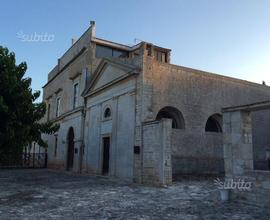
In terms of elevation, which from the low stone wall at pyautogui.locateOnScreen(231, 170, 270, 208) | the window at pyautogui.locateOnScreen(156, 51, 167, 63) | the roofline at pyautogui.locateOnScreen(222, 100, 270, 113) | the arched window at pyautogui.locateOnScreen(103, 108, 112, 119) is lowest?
the low stone wall at pyautogui.locateOnScreen(231, 170, 270, 208)

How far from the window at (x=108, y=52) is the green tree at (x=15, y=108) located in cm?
1053

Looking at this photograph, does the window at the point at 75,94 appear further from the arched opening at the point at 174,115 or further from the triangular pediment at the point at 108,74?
the arched opening at the point at 174,115

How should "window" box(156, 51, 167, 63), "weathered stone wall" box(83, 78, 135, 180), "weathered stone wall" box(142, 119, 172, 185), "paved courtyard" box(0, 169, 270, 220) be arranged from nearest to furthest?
1. "paved courtyard" box(0, 169, 270, 220)
2. "weathered stone wall" box(142, 119, 172, 185)
3. "weathered stone wall" box(83, 78, 135, 180)
4. "window" box(156, 51, 167, 63)

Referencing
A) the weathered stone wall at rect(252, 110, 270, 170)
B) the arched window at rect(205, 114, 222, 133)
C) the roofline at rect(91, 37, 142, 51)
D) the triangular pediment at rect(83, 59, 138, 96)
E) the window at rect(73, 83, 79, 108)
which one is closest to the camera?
the triangular pediment at rect(83, 59, 138, 96)

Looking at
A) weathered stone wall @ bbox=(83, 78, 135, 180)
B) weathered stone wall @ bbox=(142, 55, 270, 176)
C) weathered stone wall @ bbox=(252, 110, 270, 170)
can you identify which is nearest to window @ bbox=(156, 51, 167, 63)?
weathered stone wall @ bbox=(142, 55, 270, 176)

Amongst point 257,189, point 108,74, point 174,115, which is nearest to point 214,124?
point 174,115

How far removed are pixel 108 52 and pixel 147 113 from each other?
997 centimetres

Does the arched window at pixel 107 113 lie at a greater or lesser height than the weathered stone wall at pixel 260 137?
greater

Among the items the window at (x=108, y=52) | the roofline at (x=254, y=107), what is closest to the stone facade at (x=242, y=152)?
the roofline at (x=254, y=107)

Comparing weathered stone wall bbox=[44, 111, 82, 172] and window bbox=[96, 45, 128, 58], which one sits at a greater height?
window bbox=[96, 45, 128, 58]

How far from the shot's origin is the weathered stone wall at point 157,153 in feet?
44.4

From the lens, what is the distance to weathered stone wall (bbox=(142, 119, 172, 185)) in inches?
532

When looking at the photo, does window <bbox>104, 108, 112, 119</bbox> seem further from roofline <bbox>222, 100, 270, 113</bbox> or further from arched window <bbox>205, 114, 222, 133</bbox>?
roofline <bbox>222, 100, 270, 113</bbox>

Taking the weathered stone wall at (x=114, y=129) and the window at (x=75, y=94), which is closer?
the weathered stone wall at (x=114, y=129)
